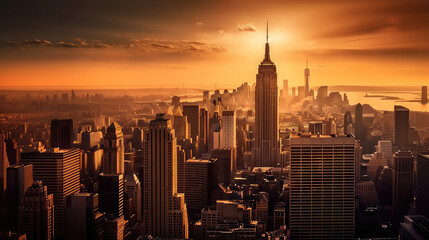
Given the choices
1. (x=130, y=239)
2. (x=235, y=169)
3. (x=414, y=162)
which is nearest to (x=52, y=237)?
(x=130, y=239)

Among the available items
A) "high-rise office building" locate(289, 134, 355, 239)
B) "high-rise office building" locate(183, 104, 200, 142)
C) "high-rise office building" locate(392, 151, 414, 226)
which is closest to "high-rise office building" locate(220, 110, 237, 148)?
"high-rise office building" locate(183, 104, 200, 142)

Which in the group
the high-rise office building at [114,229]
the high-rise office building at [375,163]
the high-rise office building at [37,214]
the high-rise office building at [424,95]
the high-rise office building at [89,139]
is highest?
the high-rise office building at [424,95]

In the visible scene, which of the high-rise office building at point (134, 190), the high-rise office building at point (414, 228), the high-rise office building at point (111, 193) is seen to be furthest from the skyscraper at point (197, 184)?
the high-rise office building at point (414, 228)

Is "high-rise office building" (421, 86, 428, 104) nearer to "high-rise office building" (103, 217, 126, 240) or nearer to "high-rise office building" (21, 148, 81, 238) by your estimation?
"high-rise office building" (103, 217, 126, 240)

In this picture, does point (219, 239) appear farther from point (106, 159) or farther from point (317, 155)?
point (106, 159)

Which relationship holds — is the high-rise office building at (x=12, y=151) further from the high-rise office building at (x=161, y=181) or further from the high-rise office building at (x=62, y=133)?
the high-rise office building at (x=161, y=181)

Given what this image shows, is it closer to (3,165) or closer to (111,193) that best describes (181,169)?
(111,193)

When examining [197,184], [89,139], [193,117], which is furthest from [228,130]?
[89,139]

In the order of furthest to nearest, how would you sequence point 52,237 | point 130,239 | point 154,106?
point 154,106 → point 130,239 → point 52,237
